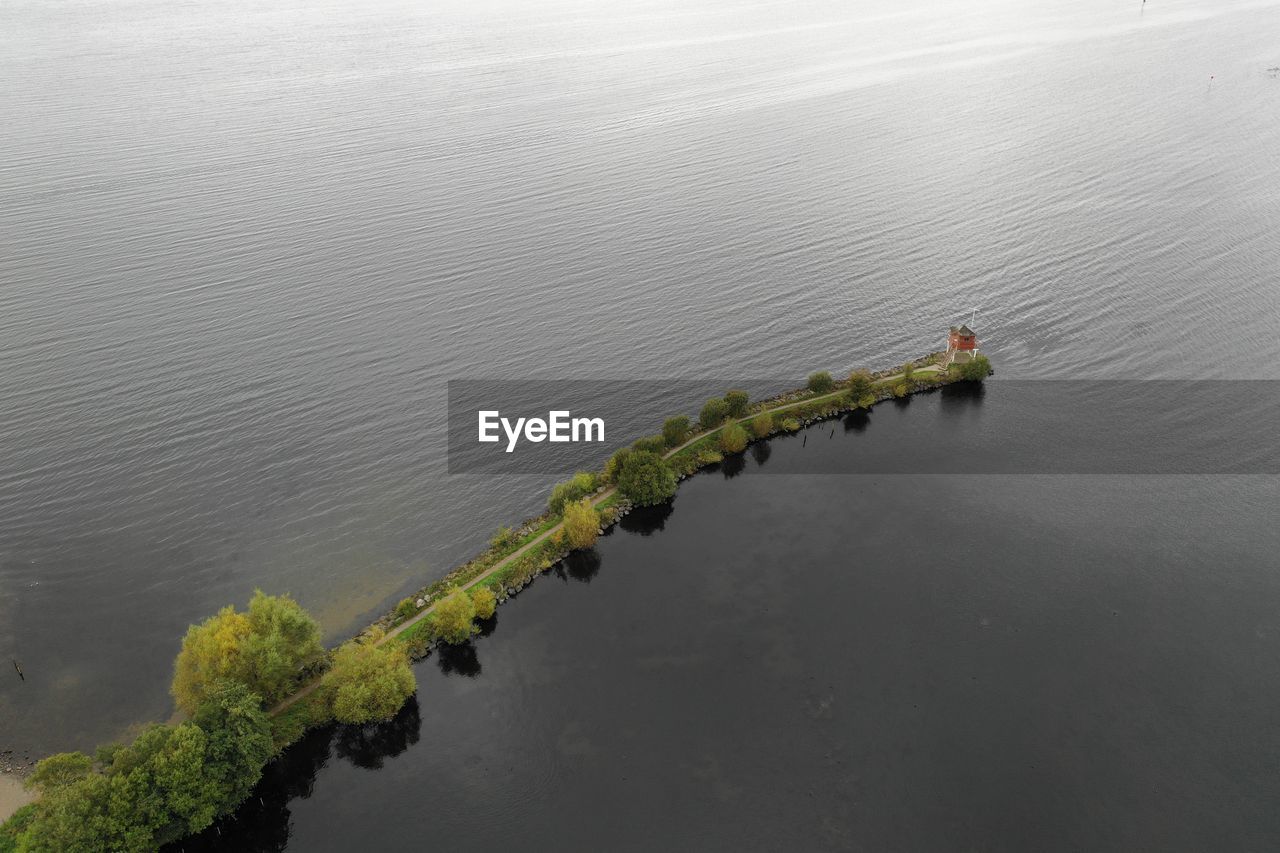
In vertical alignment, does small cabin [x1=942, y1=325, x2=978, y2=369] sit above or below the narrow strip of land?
above

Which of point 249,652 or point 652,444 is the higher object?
point 652,444

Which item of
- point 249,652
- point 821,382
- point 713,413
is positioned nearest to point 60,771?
point 249,652

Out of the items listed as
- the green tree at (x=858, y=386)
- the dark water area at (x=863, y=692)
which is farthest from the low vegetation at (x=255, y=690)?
the green tree at (x=858, y=386)

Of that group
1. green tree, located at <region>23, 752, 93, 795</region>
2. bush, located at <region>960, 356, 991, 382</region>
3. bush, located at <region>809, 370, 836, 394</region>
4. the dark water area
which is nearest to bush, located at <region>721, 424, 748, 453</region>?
the dark water area

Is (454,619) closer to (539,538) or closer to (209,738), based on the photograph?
(539,538)

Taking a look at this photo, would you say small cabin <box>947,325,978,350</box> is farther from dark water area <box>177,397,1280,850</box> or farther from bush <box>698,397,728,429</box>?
bush <box>698,397,728,429</box>

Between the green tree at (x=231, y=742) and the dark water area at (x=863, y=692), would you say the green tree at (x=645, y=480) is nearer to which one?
the dark water area at (x=863, y=692)

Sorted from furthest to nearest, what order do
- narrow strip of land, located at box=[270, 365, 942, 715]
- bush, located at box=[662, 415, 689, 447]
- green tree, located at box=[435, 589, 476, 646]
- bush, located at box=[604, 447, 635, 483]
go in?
bush, located at box=[662, 415, 689, 447], bush, located at box=[604, 447, 635, 483], green tree, located at box=[435, 589, 476, 646], narrow strip of land, located at box=[270, 365, 942, 715]
